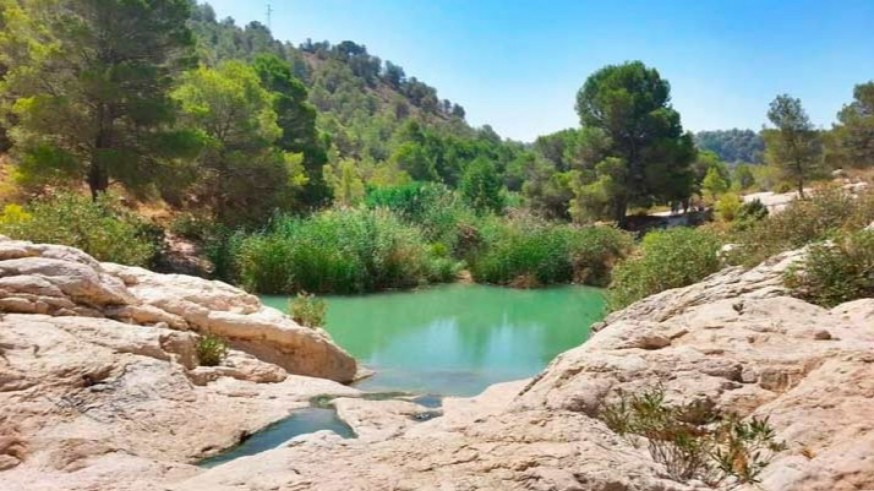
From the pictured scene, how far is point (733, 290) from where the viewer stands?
716cm

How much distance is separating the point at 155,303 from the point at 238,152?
13735 millimetres

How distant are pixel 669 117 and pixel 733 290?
2208cm

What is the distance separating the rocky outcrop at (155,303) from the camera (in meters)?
6.42

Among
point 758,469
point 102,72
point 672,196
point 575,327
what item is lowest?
point 575,327

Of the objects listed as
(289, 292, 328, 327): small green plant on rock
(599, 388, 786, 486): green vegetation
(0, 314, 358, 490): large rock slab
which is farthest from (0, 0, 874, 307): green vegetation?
(599, 388, 786, 486): green vegetation

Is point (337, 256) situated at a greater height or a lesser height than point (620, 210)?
lesser

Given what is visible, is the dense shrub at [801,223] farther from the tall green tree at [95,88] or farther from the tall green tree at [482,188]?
the tall green tree at [482,188]

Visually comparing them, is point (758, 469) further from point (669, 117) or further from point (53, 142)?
point (669, 117)

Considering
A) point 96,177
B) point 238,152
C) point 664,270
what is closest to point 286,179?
point 238,152

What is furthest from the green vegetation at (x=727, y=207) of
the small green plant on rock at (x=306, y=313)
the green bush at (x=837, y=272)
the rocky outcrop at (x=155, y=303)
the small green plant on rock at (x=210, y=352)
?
the small green plant on rock at (x=210, y=352)

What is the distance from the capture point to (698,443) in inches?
120

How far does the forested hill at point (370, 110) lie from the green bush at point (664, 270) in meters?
18.5

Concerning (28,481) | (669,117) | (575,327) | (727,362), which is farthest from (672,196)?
(28,481)

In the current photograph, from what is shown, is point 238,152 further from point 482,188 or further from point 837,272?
point 837,272
